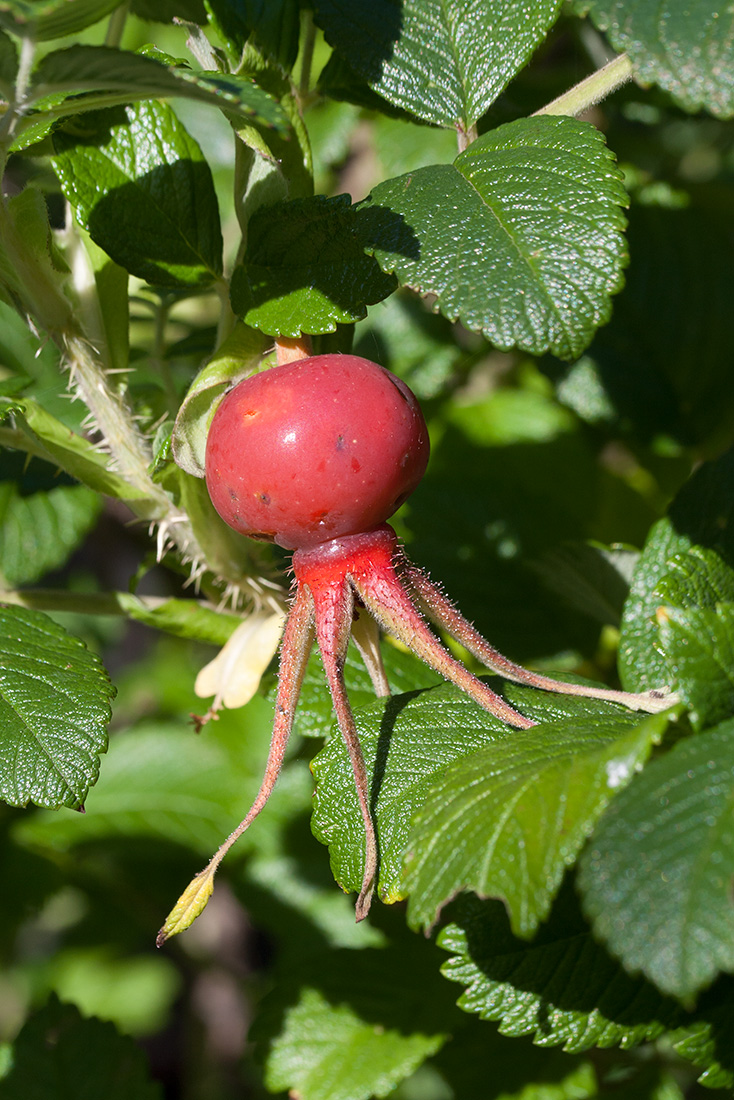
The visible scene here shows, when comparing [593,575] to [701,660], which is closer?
[701,660]

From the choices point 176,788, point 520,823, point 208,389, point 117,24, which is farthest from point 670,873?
point 176,788

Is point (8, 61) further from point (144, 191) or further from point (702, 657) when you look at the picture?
point (702, 657)

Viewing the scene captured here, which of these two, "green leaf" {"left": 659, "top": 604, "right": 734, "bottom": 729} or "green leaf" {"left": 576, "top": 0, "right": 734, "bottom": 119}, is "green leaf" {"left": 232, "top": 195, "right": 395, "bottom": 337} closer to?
"green leaf" {"left": 576, "top": 0, "right": 734, "bottom": 119}

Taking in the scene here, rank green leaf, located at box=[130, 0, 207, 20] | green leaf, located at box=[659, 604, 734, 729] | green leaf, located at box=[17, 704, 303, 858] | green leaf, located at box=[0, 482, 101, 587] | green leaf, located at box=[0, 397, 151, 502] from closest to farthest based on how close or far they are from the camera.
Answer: green leaf, located at box=[659, 604, 734, 729] < green leaf, located at box=[0, 397, 151, 502] < green leaf, located at box=[130, 0, 207, 20] < green leaf, located at box=[0, 482, 101, 587] < green leaf, located at box=[17, 704, 303, 858]

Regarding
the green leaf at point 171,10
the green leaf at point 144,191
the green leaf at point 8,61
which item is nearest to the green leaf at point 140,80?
the green leaf at point 8,61

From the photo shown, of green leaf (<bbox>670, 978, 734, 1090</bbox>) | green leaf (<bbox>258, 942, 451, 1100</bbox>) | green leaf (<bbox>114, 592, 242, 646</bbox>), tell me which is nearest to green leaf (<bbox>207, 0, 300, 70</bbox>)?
green leaf (<bbox>114, 592, 242, 646</bbox>)

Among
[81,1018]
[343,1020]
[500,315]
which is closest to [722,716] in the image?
[500,315]

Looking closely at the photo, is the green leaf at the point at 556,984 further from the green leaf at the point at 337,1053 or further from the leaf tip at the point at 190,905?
the green leaf at the point at 337,1053
